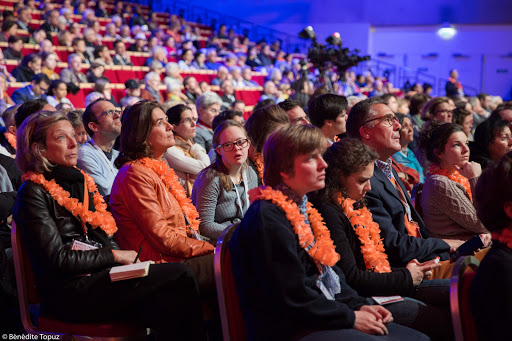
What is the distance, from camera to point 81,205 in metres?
2.18

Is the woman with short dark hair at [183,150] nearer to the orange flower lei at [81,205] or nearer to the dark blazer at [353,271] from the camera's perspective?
the orange flower lei at [81,205]

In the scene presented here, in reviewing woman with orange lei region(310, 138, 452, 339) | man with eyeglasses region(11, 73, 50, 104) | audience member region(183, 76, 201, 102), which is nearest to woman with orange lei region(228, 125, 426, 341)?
woman with orange lei region(310, 138, 452, 339)

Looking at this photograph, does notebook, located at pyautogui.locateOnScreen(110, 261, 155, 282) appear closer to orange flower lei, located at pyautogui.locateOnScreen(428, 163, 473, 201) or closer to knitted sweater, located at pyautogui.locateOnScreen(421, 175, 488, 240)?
knitted sweater, located at pyautogui.locateOnScreen(421, 175, 488, 240)

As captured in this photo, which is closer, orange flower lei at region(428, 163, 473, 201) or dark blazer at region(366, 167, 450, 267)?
dark blazer at region(366, 167, 450, 267)

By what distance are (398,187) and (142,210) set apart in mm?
1266

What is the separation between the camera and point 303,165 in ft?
5.72

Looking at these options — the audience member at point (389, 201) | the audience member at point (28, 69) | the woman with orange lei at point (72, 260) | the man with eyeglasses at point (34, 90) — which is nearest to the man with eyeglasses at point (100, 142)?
the woman with orange lei at point (72, 260)

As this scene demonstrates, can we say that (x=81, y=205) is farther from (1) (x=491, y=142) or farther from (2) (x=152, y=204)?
(1) (x=491, y=142)

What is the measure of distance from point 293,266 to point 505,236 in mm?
600

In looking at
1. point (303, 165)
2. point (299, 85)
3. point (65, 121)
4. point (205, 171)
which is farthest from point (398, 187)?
point (299, 85)

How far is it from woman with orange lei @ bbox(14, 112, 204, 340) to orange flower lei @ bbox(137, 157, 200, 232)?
37 cm

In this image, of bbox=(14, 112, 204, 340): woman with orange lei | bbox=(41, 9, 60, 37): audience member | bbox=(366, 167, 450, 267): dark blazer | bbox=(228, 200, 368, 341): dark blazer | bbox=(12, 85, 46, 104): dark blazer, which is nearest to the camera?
bbox=(228, 200, 368, 341): dark blazer

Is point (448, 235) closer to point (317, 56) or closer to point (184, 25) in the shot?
point (317, 56)

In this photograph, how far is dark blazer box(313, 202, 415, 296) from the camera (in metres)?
1.96
